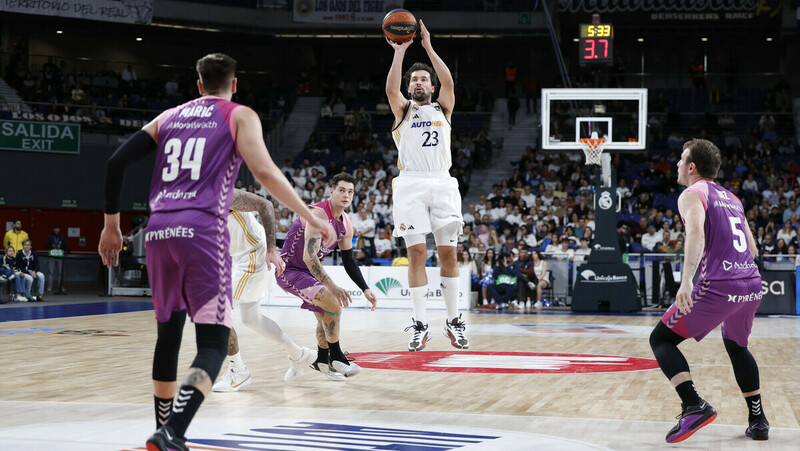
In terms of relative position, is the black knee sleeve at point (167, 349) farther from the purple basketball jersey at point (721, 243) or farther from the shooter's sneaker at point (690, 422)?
the purple basketball jersey at point (721, 243)

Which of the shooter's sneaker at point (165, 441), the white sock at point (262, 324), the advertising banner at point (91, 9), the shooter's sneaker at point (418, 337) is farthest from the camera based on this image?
the advertising banner at point (91, 9)

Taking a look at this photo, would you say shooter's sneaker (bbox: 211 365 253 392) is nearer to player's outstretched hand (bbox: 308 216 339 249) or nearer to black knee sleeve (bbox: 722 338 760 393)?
player's outstretched hand (bbox: 308 216 339 249)

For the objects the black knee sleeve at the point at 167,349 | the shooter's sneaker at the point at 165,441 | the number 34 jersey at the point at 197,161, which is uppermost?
the number 34 jersey at the point at 197,161

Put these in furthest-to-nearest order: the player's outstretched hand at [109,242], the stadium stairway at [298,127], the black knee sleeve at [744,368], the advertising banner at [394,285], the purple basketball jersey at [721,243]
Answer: the stadium stairway at [298,127]
the advertising banner at [394,285]
the black knee sleeve at [744,368]
the purple basketball jersey at [721,243]
the player's outstretched hand at [109,242]

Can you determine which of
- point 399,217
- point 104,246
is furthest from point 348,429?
point 399,217

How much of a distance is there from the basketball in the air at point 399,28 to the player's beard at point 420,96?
24.5 inches

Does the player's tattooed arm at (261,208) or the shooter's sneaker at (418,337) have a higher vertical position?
the player's tattooed arm at (261,208)

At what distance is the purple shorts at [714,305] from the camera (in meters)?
5.04

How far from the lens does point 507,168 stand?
27.5m

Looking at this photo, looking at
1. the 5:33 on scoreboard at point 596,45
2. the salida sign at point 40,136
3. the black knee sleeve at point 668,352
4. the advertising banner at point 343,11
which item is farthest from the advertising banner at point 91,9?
the black knee sleeve at point 668,352

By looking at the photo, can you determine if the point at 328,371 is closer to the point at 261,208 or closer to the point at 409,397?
the point at 409,397

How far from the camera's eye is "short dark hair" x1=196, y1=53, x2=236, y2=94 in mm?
4137

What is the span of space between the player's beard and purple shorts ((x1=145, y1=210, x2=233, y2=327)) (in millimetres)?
4049

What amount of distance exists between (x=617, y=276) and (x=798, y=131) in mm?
13352
